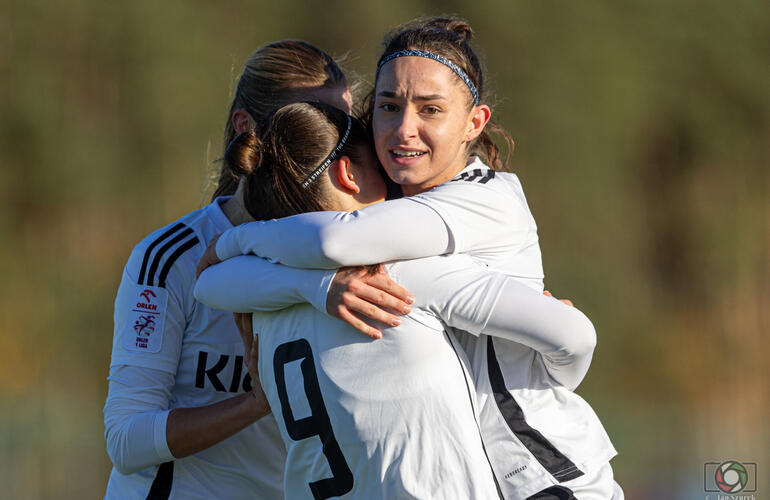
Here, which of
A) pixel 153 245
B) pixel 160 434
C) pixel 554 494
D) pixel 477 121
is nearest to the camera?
pixel 554 494

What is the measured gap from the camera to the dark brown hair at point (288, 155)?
1712mm

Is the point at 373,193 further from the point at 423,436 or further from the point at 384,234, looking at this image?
the point at 423,436

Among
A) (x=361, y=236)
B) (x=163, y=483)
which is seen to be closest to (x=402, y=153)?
(x=361, y=236)

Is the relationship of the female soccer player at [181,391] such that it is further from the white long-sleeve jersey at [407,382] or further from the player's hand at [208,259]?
the white long-sleeve jersey at [407,382]

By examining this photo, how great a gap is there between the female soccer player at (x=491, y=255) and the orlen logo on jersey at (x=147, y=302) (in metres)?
0.20

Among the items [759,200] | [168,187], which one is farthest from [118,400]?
[759,200]

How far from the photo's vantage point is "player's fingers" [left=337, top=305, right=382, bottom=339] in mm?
1477

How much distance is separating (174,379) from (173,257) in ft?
0.93

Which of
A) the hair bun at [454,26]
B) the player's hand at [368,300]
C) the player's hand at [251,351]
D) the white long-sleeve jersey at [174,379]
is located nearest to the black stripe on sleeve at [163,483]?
the white long-sleeve jersey at [174,379]

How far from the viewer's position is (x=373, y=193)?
184cm

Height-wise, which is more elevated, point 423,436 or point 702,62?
point 702,62

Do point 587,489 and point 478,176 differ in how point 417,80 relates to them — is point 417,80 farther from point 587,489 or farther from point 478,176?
point 587,489

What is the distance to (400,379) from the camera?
1.44 metres

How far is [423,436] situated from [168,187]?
233 inches
